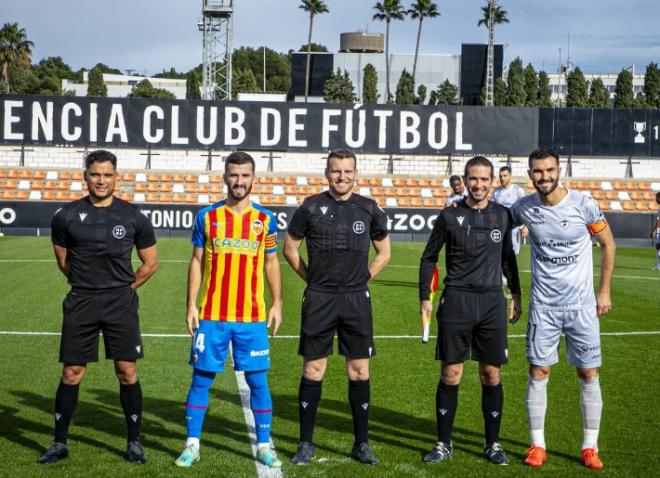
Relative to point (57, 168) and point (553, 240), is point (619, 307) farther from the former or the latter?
point (57, 168)

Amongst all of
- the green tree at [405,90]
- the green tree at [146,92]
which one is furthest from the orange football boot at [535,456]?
the green tree at [146,92]

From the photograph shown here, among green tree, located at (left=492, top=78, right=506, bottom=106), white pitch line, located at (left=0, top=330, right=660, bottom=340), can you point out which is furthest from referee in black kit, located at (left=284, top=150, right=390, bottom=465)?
green tree, located at (left=492, top=78, right=506, bottom=106)

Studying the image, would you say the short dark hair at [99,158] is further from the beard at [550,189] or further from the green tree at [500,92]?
the green tree at [500,92]

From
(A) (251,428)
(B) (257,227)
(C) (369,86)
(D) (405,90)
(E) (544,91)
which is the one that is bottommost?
(A) (251,428)

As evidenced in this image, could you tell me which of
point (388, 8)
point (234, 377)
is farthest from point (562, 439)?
point (388, 8)

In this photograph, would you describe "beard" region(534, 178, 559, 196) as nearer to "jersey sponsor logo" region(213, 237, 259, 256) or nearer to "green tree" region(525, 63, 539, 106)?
"jersey sponsor logo" region(213, 237, 259, 256)

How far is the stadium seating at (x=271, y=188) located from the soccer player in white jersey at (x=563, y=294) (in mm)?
26446

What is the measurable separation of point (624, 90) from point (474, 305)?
76.2 m

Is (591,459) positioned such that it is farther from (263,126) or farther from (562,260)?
(263,126)

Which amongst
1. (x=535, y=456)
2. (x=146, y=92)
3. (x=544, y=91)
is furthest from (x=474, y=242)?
(x=146, y=92)

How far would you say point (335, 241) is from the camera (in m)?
6.82

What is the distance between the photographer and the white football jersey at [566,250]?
6.70 metres

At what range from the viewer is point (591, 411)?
6.74 metres

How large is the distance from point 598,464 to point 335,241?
2.50 metres
